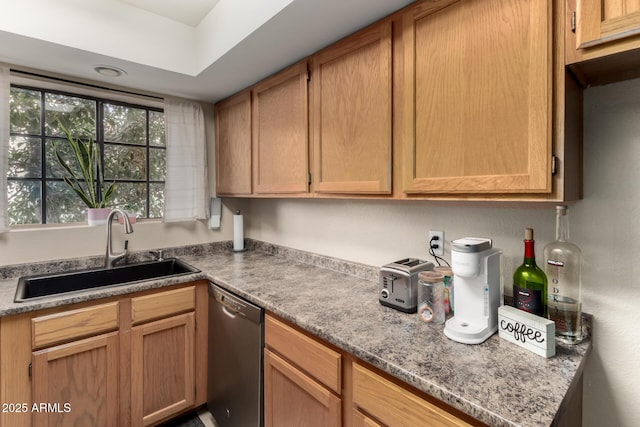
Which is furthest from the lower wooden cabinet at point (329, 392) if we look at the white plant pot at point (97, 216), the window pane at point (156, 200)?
the window pane at point (156, 200)

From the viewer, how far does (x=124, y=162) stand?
2.21 metres

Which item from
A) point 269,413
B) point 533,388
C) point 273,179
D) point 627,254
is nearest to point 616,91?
point 627,254

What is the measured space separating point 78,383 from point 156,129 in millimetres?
1697

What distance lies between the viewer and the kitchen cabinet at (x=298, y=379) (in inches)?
42.4

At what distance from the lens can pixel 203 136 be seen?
247 centimetres

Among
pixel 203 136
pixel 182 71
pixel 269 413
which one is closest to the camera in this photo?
pixel 269 413

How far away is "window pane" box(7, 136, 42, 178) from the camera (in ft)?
6.01

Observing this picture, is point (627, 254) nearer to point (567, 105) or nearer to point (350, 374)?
point (567, 105)

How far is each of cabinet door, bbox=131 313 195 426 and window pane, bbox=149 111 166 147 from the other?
1339 millimetres

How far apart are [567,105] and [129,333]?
2.10 metres

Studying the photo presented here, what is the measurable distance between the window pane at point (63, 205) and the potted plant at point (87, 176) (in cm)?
6

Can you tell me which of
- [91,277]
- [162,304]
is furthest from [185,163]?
[162,304]

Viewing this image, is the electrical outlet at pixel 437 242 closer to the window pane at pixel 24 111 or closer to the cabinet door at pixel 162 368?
the cabinet door at pixel 162 368

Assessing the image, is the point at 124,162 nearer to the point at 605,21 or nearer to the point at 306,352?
the point at 306,352
